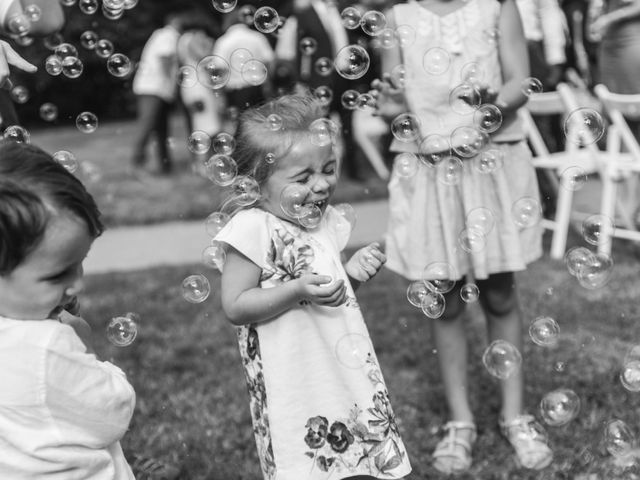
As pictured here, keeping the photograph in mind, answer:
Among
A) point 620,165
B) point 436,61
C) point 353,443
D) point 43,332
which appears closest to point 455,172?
point 436,61

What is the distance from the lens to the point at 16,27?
2543 mm

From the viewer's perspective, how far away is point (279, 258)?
2.14 m

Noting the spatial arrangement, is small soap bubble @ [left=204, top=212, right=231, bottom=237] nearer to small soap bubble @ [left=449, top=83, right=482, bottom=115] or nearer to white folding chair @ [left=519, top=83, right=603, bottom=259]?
small soap bubble @ [left=449, top=83, right=482, bottom=115]

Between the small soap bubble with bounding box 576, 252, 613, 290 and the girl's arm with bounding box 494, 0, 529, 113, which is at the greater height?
the girl's arm with bounding box 494, 0, 529, 113

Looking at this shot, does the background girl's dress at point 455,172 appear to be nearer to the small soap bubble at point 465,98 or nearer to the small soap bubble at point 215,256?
the small soap bubble at point 465,98

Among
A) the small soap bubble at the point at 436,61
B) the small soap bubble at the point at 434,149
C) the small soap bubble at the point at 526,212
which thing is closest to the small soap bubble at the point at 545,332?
the small soap bubble at the point at 526,212

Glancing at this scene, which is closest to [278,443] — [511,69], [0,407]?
[0,407]

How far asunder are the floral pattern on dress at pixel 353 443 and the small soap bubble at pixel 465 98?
910 mm

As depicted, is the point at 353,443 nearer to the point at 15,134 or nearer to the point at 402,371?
the point at 15,134

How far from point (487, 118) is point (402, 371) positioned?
4.51ft

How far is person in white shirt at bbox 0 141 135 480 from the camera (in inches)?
63.6

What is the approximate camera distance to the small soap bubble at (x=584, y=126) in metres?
2.82

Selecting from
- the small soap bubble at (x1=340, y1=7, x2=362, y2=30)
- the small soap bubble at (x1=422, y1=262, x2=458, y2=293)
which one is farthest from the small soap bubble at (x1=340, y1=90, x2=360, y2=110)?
the small soap bubble at (x1=422, y1=262, x2=458, y2=293)

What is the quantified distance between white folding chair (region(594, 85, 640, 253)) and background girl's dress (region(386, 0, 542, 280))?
6.64 feet
